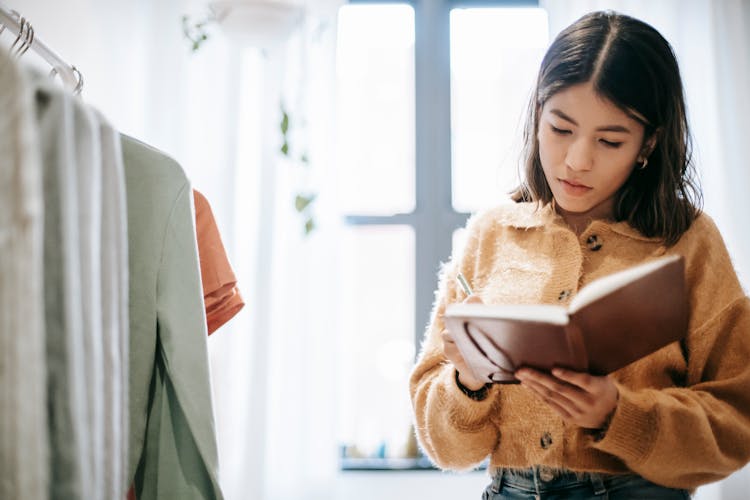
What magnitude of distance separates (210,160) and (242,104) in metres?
0.20

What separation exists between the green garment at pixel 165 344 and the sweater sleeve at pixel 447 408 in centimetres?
34

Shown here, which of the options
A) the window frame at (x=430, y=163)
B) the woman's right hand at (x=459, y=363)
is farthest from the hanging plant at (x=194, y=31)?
the woman's right hand at (x=459, y=363)

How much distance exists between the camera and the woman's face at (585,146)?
3.70 ft

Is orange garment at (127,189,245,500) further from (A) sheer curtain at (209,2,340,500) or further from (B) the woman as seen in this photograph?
(A) sheer curtain at (209,2,340,500)

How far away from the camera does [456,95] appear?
8.38 ft

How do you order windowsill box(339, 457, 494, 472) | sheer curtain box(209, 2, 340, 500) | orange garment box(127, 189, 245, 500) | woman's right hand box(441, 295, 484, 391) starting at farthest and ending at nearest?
windowsill box(339, 457, 494, 472)
sheer curtain box(209, 2, 340, 500)
orange garment box(127, 189, 245, 500)
woman's right hand box(441, 295, 484, 391)

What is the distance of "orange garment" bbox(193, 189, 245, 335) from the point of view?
4.14ft

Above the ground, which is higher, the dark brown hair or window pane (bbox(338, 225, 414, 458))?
the dark brown hair

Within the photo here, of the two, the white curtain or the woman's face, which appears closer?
the woman's face

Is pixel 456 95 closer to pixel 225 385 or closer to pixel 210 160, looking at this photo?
pixel 210 160

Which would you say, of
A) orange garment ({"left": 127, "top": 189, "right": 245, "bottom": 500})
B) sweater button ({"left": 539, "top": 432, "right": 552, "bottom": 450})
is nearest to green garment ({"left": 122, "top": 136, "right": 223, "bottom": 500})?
orange garment ({"left": 127, "top": 189, "right": 245, "bottom": 500})

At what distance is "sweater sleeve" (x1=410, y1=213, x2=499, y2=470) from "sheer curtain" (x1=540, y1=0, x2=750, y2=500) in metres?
1.33

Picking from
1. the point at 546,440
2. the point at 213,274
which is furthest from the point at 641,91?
the point at 213,274

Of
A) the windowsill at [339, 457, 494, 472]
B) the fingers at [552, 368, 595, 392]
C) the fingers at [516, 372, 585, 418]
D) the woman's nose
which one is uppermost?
the woman's nose
